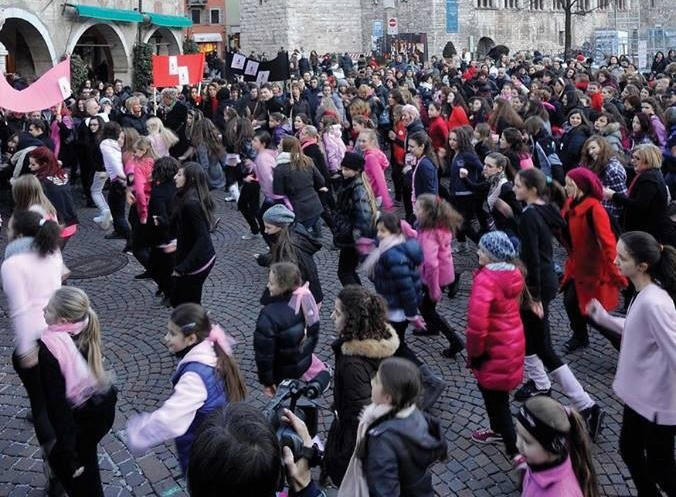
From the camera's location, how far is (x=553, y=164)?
946 cm

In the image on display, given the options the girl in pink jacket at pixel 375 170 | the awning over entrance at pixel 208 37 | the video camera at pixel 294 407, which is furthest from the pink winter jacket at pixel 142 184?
the awning over entrance at pixel 208 37

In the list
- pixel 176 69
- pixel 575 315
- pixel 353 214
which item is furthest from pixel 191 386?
pixel 176 69

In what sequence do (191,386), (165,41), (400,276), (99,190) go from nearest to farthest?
(191,386)
(400,276)
(99,190)
(165,41)

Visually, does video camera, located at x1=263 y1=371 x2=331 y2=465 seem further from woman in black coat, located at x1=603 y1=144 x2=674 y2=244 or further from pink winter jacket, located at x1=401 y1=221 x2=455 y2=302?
woman in black coat, located at x1=603 y1=144 x2=674 y2=244

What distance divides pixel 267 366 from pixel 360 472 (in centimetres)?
143

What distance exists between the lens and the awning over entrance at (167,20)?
25.5 metres

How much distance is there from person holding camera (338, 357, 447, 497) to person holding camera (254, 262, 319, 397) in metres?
1.39

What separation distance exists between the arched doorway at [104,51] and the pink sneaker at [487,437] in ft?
68.7

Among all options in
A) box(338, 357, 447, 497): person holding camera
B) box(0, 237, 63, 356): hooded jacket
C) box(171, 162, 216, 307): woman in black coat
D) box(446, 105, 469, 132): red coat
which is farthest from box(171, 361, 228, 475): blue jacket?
box(446, 105, 469, 132): red coat

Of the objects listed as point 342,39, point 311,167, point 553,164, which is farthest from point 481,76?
point 342,39

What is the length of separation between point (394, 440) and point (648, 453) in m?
1.57

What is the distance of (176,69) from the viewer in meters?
15.2

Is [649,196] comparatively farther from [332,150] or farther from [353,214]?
[332,150]

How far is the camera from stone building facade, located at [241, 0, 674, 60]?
43.3 meters
